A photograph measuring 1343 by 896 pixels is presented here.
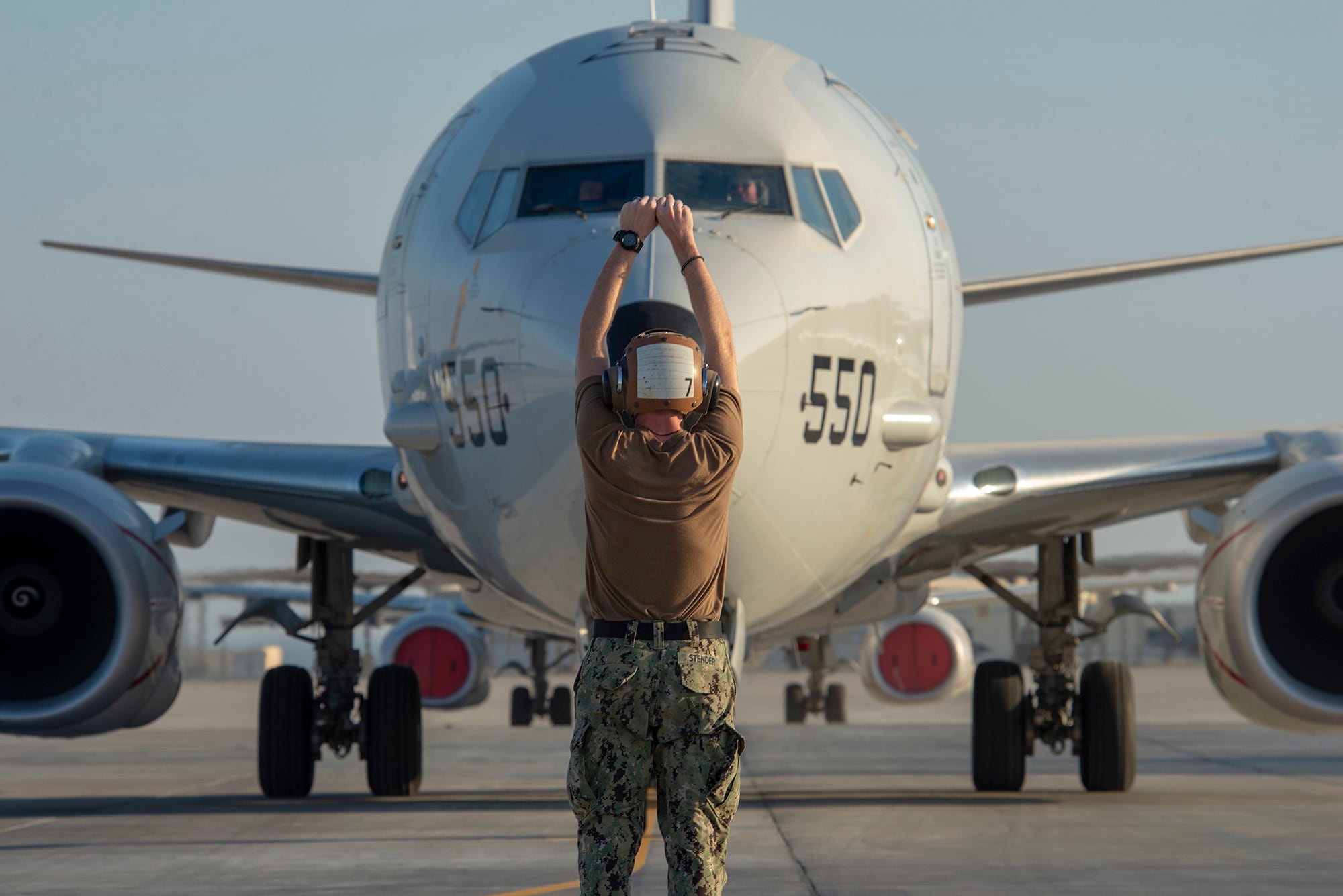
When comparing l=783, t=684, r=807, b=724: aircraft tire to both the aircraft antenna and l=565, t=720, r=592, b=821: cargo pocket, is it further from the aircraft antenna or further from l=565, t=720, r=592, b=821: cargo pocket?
l=565, t=720, r=592, b=821: cargo pocket

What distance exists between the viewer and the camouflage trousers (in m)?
4.25

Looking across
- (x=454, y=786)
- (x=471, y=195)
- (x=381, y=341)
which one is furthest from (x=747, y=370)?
(x=454, y=786)

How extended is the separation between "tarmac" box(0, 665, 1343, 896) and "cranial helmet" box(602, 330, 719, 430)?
268cm

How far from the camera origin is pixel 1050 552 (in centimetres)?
1188

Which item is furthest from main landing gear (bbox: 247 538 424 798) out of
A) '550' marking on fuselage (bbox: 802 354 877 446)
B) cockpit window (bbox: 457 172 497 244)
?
'550' marking on fuselage (bbox: 802 354 877 446)

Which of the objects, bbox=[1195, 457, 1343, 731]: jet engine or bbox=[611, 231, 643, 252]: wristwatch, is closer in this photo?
bbox=[611, 231, 643, 252]: wristwatch

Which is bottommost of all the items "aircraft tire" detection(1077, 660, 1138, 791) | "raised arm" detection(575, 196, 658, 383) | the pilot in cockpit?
"aircraft tire" detection(1077, 660, 1138, 791)

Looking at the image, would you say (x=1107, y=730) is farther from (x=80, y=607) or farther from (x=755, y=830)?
(x=80, y=607)

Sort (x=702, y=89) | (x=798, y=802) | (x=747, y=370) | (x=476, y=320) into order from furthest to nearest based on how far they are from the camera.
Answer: (x=798, y=802) → (x=702, y=89) → (x=476, y=320) → (x=747, y=370)

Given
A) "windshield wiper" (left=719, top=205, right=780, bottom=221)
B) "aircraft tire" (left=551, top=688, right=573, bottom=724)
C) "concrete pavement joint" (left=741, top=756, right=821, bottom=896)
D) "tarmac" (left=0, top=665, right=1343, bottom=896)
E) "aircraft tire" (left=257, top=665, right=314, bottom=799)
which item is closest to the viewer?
"concrete pavement joint" (left=741, top=756, right=821, bottom=896)

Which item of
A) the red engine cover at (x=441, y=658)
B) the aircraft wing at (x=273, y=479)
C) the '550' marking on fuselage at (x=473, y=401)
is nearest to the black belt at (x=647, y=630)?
the '550' marking on fuselage at (x=473, y=401)

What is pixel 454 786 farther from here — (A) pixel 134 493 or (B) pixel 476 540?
(B) pixel 476 540

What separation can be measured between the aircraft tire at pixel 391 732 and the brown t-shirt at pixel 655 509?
6.98m

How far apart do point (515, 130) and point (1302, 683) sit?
5.01 metres
